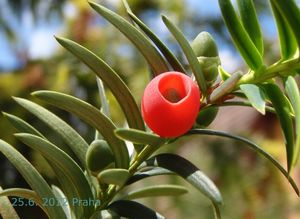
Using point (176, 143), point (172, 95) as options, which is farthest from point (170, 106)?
point (176, 143)

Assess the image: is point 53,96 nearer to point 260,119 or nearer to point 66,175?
point 66,175

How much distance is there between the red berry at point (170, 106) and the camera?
11.9 inches

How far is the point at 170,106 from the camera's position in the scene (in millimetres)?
307

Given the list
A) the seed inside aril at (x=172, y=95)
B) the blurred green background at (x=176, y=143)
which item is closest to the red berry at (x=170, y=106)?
the seed inside aril at (x=172, y=95)

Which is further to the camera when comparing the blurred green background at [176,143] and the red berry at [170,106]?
the blurred green background at [176,143]

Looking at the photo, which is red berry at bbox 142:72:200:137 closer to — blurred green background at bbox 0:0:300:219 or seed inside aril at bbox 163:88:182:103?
seed inside aril at bbox 163:88:182:103

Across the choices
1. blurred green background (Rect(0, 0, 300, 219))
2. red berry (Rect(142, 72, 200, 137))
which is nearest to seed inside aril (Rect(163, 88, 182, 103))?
red berry (Rect(142, 72, 200, 137))

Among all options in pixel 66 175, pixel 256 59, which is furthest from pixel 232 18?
pixel 66 175

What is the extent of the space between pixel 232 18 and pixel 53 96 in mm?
115

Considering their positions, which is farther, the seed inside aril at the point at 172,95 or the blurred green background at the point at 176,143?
the blurred green background at the point at 176,143

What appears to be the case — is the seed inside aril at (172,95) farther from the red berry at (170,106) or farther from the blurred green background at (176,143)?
the blurred green background at (176,143)

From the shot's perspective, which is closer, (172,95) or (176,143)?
(172,95)

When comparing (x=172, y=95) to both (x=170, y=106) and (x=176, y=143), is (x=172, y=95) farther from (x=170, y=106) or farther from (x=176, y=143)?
(x=176, y=143)

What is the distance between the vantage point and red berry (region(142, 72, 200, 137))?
0.30 metres
